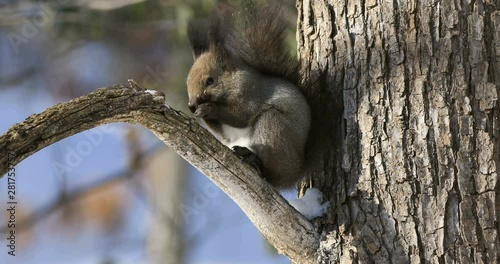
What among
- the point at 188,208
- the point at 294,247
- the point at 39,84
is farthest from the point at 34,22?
the point at 294,247

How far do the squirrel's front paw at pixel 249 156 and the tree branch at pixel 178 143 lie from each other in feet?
0.24

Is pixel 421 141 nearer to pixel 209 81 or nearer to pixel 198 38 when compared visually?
pixel 209 81

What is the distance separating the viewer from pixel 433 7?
1.49 metres

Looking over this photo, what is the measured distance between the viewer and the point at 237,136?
172cm

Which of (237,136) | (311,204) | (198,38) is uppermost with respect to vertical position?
(198,38)

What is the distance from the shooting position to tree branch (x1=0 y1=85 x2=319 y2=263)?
1.21 m

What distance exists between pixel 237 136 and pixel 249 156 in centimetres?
17

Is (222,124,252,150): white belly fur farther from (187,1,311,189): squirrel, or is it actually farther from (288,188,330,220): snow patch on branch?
(288,188,330,220): snow patch on branch

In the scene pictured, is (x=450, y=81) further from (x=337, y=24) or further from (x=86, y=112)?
(x=86, y=112)

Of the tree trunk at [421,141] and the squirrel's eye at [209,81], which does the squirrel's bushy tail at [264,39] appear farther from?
the tree trunk at [421,141]

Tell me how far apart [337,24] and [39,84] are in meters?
3.31

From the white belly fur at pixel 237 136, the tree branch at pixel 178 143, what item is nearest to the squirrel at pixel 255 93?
the white belly fur at pixel 237 136

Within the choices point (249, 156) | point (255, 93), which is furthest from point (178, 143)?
point (255, 93)

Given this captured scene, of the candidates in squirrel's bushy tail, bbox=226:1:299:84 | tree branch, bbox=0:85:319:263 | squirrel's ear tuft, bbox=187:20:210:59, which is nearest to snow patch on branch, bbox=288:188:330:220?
tree branch, bbox=0:85:319:263
